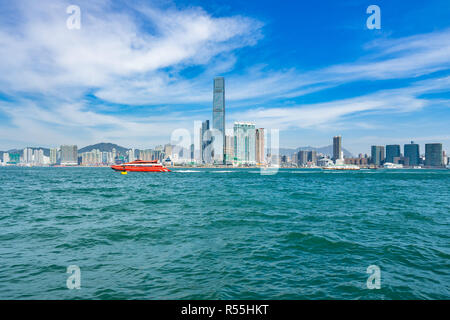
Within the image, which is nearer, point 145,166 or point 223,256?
point 223,256

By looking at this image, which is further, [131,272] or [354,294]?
[131,272]

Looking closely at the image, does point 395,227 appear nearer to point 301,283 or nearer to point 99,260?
point 301,283

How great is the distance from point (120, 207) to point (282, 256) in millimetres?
20285

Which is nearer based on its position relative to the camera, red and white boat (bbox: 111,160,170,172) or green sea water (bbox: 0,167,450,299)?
Result: green sea water (bbox: 0,167,450,299)

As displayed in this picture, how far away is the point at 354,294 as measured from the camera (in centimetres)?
867

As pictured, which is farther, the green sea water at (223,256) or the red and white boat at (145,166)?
the red and white boat at (145,166)

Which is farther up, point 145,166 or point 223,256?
point 145,166

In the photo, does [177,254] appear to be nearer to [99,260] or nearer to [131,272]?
[131,272]
